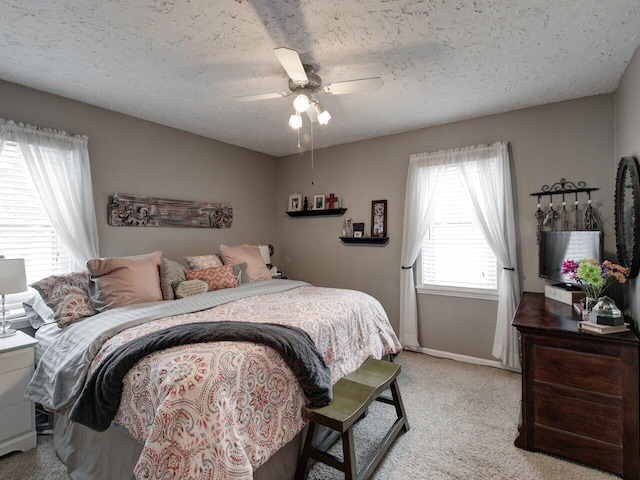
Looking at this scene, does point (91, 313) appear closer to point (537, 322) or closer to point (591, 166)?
point (537, 322)

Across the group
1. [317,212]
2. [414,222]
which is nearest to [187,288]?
[317,212]

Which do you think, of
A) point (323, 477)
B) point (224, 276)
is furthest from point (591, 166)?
point (224, 276)

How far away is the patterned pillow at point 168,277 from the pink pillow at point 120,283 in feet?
0.30

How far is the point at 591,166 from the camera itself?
287cm

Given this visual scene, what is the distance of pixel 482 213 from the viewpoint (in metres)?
3.32

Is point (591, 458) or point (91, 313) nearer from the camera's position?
point (591, 458)

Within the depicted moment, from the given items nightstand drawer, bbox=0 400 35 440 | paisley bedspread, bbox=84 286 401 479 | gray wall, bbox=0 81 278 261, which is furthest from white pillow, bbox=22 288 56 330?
paisley bedspread, bbox=84 286 401 479

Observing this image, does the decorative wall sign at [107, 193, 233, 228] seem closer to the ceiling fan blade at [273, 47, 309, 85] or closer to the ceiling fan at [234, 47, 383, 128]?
the ceiling fan at [234, 47, 383, 128]

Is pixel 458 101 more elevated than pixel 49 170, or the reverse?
pixel 458 101

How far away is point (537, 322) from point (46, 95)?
411 centimetres

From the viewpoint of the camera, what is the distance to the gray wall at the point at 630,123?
2.10m

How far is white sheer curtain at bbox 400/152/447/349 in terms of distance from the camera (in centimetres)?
363

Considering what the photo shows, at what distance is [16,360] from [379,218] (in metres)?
3.47

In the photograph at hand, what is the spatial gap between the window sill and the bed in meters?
1.40
